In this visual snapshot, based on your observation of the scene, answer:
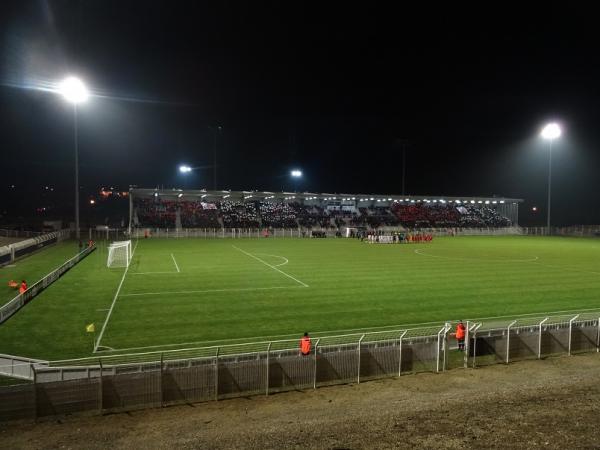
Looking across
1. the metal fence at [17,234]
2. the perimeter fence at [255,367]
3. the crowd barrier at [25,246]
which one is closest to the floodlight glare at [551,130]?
the perimeter fence at [255,367]

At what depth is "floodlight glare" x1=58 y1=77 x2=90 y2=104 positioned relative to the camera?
120 feet

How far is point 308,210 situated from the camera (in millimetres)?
71500

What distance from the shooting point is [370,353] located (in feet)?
36.3

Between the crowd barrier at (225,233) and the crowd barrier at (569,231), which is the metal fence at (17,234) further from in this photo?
the crowd barrier at (569,231)

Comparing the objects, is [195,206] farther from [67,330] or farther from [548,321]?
[548,321]

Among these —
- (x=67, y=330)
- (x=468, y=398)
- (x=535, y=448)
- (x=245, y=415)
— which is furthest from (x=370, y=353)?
(x=67, y=330)

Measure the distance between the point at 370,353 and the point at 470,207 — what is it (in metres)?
74.6

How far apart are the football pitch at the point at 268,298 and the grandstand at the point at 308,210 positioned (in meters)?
28.1

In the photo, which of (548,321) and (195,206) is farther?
(195,206)

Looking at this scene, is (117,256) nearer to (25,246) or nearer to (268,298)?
(25,246)

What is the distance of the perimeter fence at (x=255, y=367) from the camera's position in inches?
350

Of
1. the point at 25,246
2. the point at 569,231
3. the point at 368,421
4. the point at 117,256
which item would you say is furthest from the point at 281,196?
the point at 368,421

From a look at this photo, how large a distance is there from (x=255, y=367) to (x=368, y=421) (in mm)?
2863

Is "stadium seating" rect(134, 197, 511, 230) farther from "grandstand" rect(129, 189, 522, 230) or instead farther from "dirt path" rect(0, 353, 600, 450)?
"dirt path" rect(0, 353, 600, 450)
